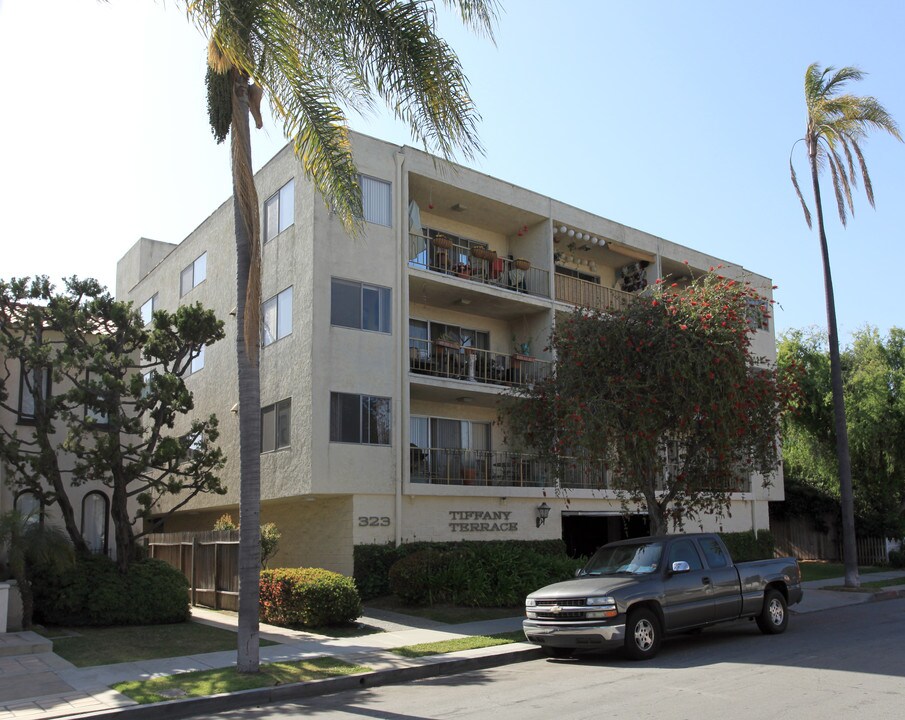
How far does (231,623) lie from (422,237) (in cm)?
1080

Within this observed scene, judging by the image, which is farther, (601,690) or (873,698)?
(601,690)

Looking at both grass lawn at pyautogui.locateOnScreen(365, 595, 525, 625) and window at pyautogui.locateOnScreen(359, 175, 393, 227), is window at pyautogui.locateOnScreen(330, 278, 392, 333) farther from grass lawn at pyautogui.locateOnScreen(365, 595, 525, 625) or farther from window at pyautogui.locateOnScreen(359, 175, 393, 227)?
grass lawn at pyautogui.locateOnScreen(365, 595, 525, 625)

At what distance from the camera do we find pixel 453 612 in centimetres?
1658

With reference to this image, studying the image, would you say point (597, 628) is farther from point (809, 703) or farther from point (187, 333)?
point (187, 333)

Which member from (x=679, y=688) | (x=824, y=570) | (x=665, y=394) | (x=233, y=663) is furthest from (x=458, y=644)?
(x=824, y=570)

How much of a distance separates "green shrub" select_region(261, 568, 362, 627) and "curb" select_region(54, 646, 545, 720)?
3.56 meters

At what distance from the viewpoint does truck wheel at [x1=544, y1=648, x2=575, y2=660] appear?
39.9ft

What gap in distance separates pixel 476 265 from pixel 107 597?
521 inches

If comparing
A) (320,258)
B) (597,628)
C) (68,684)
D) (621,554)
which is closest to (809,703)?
(597,628)

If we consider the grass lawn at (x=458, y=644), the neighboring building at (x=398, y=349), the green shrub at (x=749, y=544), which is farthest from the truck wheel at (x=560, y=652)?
the green shrub at (x=749, y=544)

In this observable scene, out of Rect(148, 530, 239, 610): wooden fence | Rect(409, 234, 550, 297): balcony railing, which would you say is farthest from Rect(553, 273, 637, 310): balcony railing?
Rect(148, 530, 239, 610): wooden fence

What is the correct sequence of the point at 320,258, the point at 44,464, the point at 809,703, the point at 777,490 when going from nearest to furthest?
the point at 809,703
the point at 44,464
the point at 320,258
the point at 777,490

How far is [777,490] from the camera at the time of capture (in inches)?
1192

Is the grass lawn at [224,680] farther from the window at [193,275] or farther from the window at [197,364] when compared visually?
the window at [193,275]
